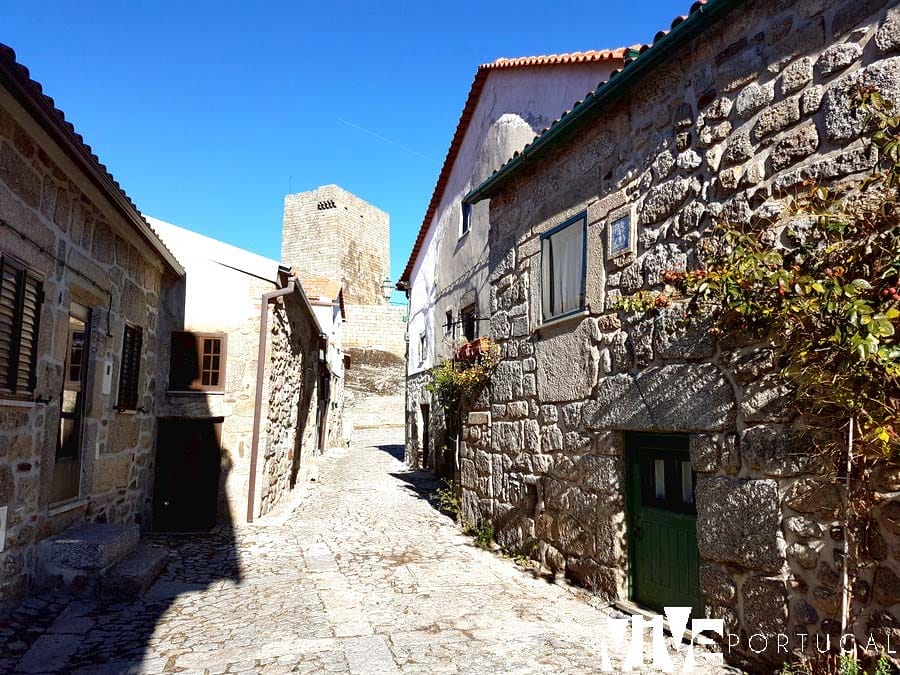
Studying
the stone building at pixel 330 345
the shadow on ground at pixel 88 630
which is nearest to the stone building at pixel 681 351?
the shadow on ground at pixel 88 630

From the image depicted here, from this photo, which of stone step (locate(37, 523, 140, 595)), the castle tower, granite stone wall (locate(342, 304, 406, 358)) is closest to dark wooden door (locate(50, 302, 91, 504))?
stone step (locate(37, 523, 140, 595))

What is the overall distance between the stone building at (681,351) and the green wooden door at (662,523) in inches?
0.6

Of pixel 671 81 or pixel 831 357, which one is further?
pixel 671 81

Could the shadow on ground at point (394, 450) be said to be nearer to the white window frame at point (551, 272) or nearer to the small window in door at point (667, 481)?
the white window frame at point (551, 272)

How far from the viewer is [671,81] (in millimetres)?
4555

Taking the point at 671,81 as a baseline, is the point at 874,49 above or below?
below

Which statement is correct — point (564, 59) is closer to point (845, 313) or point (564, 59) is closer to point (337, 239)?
point (845, 313)

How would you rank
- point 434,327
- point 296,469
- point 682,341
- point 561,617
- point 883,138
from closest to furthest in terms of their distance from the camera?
point 883,138 < point 682,341 < point 561,617 < point 296,469 < point 434,327

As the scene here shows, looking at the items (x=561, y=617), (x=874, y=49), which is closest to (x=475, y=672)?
(x=561, y=617)

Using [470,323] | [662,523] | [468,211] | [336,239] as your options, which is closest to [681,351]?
[662,523]

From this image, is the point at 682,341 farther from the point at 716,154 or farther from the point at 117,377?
the point at 117,377

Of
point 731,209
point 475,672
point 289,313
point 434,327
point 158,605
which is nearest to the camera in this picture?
point 475,672

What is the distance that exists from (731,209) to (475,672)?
3156 millimetres

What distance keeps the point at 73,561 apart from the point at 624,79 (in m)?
5.65
